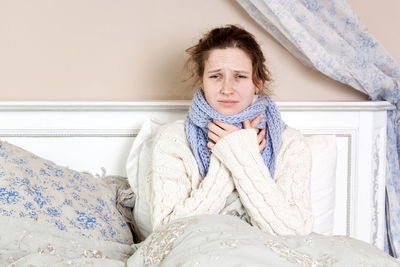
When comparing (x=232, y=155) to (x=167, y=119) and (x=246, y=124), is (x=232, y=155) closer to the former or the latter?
(x=246, y=124)

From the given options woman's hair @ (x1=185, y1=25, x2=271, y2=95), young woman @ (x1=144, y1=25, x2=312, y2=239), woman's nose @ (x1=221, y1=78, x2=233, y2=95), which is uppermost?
woman's hair @ (x1=185, y1=25, x2=271, y2=95)

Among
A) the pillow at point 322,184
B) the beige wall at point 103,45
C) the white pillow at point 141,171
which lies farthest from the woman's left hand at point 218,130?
the beige wall at point 103,45

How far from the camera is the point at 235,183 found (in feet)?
5.26

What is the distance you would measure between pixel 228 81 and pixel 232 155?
23cm

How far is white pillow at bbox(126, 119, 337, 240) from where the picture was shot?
1.85 m

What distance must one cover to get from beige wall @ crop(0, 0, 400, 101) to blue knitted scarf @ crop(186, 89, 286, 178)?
448 millimetres

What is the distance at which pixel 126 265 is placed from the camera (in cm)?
131

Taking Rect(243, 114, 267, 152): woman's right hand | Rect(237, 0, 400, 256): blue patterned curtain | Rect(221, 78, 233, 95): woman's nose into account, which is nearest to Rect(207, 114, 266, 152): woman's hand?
Rect(243, 114, 267, 152): woman's right hand

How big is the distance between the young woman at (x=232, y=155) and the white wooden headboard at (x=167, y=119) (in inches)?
12.6

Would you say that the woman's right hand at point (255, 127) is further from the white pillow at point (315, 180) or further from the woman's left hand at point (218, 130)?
the white pillow at point (315, 180)

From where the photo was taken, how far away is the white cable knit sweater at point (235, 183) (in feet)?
5.08

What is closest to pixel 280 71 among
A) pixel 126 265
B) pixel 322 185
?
pixel 322 185

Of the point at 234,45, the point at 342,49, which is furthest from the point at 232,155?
the point at 342,49

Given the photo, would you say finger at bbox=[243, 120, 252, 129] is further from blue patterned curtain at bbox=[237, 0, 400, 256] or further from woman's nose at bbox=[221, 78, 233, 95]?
blue patterned curtain at bbox=[237, 0, 400, 256]
